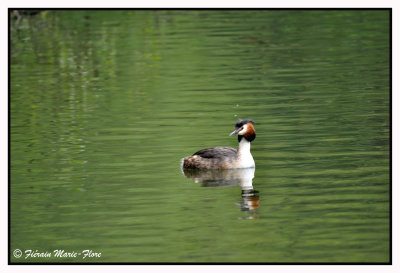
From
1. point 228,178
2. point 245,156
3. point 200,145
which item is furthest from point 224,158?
point 200,145

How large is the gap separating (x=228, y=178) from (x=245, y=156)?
0.55 metres

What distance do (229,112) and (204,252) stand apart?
8.87 metres

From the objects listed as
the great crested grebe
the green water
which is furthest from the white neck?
the green water

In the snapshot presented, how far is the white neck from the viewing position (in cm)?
1458

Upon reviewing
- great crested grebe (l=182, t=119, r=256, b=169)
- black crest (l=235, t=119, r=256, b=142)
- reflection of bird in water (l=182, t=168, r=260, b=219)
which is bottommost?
reflection of bird in water (l=182, t=168, r=260, b=219)

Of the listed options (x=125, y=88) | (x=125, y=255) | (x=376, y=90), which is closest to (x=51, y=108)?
(x=125, y=88)

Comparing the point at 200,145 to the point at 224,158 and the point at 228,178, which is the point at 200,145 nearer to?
the point at 224,158

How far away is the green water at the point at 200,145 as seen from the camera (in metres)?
10.9

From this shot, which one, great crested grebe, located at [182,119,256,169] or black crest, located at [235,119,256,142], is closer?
great crested grebe, located at [182,119,256,169]

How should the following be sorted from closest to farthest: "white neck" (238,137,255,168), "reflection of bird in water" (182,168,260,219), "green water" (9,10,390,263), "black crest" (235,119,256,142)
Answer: "green water" (9,10,390,263)
"reflection of bird in water" (182,168,260,219)
"white neck" (238,137,255,168)
"black crest" (235,119,256,142)

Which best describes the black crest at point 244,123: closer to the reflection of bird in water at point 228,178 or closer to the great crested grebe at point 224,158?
the great crested grebe at point 224,158

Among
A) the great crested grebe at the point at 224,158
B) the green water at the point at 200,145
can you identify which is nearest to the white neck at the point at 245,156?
the great crested grebe at the point at 224,158

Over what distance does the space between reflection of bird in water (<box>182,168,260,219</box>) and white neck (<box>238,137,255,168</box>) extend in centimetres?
8

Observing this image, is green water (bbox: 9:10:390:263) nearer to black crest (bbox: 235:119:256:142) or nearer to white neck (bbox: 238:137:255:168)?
white neck (bbox: 238:137:255:168)
